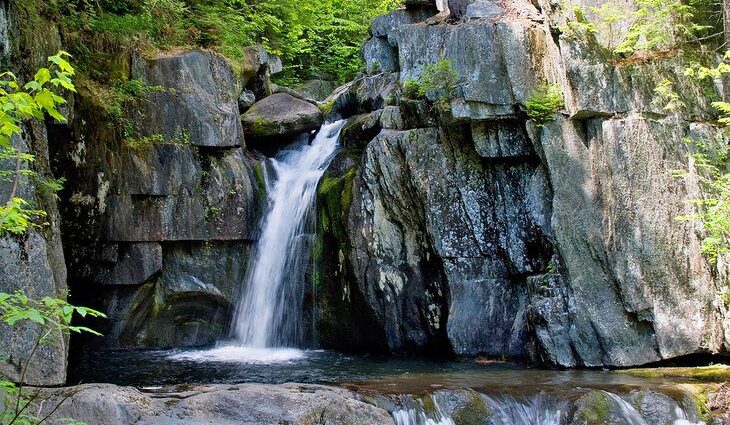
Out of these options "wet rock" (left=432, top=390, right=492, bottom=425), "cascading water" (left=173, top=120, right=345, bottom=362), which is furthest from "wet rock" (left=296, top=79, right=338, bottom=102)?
"wet rock" (left=432, top=390, right=492, bottom=425)

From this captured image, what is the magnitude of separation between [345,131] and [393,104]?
1.51m

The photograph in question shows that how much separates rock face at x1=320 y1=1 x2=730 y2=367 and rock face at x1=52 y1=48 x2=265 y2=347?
7.92ft

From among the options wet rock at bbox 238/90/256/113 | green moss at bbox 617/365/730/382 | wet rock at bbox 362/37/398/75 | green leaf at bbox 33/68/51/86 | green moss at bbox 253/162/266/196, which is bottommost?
green moss at bbox 617/365/730/382

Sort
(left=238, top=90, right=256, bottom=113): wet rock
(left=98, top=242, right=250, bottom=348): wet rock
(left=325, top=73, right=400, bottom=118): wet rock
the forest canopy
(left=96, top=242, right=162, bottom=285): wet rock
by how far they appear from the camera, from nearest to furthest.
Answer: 1. (left=96, top=242, right=162, bottom=285): wet rock
2. the forest canopy
3. (left=98, top=242, right=250, bottom=348): wet rock
4. (left=325, top=73, right=400, bottom=118): wet rock
5. (left=238, top=90, right=256, bottom=113): wet rock

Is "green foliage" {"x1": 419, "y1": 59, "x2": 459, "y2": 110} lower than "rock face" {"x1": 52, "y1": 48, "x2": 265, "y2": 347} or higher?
higher

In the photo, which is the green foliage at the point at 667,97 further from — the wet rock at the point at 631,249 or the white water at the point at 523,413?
the white water at the point at 523,413

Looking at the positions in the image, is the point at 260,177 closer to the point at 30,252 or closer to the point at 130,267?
the point at 130,267

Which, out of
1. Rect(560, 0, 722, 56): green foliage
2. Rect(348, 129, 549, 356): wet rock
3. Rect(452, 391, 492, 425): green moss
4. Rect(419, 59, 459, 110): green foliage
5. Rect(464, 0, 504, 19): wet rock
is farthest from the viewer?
Rect(464, 0, 504, 19): wet rock

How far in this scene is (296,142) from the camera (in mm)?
15094

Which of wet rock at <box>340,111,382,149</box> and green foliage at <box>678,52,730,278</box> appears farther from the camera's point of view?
wet rock at <box>340,111,382,149</box>

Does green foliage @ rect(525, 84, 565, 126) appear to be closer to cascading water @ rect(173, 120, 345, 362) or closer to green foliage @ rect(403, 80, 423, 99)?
green foliage @ rect(403, 80, 423, 99)

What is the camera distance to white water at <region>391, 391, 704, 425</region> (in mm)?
6871

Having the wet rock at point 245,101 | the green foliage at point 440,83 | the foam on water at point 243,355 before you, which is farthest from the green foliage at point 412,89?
the foam on water at point 243,355

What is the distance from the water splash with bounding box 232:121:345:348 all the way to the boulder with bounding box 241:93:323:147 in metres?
1.40
